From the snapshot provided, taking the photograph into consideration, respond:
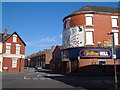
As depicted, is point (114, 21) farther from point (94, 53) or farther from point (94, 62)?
point (94, 62)

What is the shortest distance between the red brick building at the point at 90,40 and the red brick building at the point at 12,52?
1455 centimetres

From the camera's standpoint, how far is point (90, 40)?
81.0 feet

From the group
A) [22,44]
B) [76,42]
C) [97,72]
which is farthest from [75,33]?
[22,44]

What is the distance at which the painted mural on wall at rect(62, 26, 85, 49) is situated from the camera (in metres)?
24.9

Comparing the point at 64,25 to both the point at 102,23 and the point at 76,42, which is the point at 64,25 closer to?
the point at 76,42

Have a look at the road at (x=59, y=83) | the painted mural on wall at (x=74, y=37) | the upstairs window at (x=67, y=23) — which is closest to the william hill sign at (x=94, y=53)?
the painted mural on wall at (x=74, y=37)

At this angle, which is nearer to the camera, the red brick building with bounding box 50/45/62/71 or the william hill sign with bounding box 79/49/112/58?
the william hill sign with bounding box 79/49/112/58

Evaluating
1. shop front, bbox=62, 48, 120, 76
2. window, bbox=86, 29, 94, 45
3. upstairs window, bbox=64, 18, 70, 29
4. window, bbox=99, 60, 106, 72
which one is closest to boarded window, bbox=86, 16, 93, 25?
window, bbox=86, 29, 94, 45

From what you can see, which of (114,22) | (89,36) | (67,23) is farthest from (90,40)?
(67,23)

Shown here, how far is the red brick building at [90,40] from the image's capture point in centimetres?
2383

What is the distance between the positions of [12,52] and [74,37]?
17331 mm

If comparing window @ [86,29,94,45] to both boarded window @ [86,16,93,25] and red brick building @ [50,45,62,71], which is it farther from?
red brick building @ [50,45,62,71]

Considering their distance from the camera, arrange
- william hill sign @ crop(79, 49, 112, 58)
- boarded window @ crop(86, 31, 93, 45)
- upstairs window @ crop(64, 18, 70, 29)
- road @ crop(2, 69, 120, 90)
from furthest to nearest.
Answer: upstairs window @ crop(64, 18, 70, 29) → boarded window @ crop(86, 31, 93, 45) → william hill sign @ crop(79, 49, 112, 58) → road @ crop(2, 69, 120, 90)

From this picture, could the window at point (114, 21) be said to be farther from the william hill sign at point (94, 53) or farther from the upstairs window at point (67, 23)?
the upstairs window at point (67, 23)
